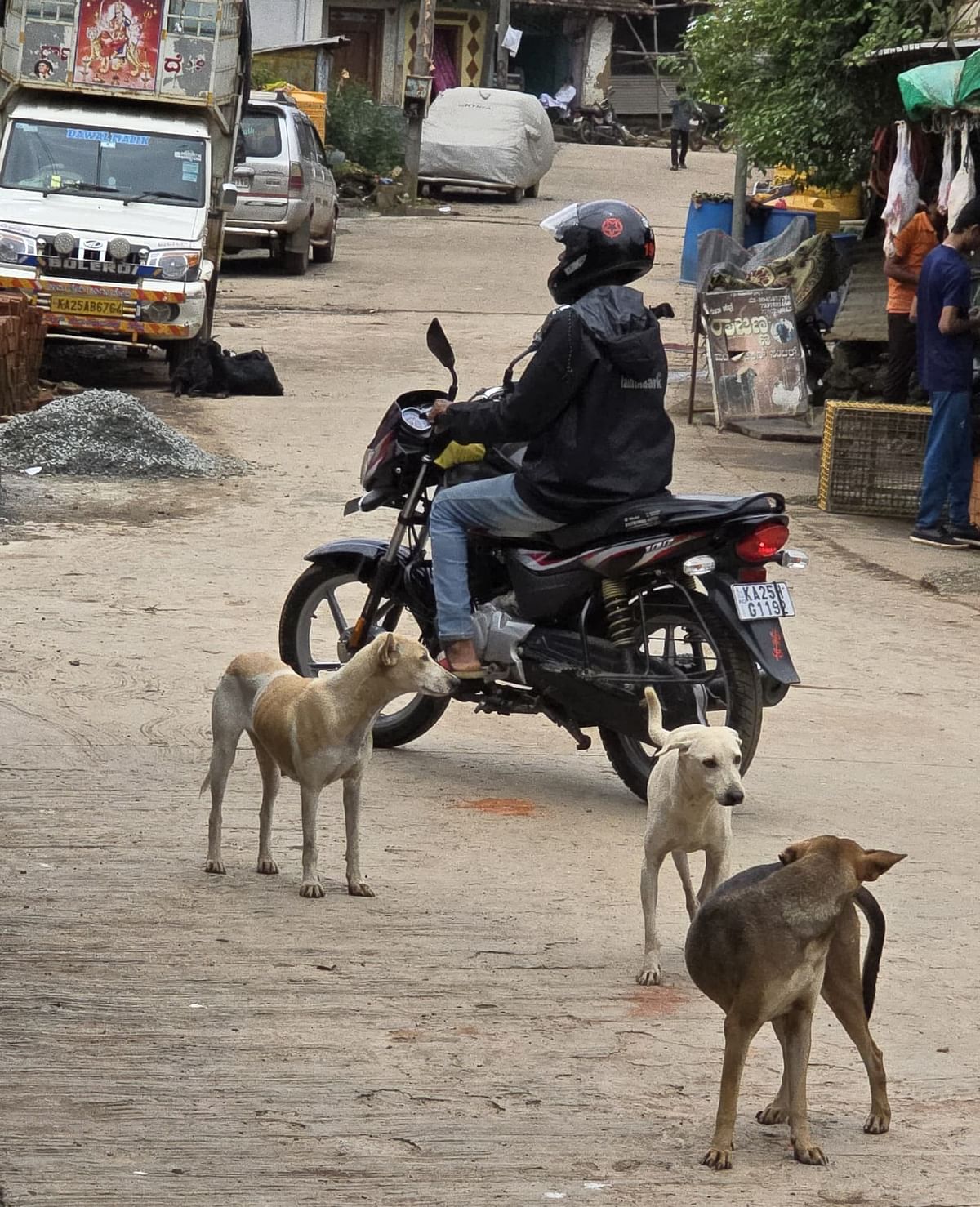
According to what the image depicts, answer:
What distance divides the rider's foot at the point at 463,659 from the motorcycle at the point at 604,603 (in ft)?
0.11

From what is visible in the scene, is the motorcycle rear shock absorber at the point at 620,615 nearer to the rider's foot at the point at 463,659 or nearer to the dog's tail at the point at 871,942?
the rider's foot at the point at 463,659

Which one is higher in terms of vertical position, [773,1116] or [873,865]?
[873,865]

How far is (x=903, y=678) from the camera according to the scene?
8.39 meters

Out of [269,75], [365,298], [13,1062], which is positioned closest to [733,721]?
[13,1062]

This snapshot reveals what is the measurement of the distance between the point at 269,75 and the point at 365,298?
1563 cm

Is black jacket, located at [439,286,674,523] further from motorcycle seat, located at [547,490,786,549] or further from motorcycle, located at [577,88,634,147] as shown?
motorcycle, located at [577,88,634,147]

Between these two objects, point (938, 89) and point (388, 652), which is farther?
point (938, 89)

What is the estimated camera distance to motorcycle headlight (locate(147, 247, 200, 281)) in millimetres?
15625

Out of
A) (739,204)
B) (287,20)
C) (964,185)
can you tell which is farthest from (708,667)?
(287,20)

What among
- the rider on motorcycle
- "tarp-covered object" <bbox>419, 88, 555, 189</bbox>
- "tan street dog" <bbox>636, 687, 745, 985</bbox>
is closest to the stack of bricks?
the rider on motorcycle

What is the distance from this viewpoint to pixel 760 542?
20.2 feet

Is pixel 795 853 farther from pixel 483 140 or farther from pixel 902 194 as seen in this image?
pixel 483 140

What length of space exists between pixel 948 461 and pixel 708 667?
5.31m

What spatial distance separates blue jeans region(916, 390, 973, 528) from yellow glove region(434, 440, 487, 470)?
520 centimetres
